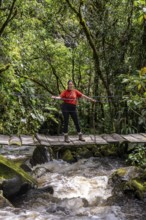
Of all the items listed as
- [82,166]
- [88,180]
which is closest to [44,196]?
[88,180]

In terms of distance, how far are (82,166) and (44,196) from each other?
2.54m

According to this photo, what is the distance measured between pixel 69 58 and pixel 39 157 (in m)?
3.84

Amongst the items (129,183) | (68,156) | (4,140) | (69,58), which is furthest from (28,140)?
(69,58)

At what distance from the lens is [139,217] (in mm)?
4852

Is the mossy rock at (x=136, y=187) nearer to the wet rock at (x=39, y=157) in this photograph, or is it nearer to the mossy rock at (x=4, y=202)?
the mossy rock at (x=4, y=202)

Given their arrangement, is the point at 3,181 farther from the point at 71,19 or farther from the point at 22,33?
the point at 71,19

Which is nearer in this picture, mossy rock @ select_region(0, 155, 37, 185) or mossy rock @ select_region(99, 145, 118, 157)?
mossy rock @ select_region(0, 155, 37, 185)

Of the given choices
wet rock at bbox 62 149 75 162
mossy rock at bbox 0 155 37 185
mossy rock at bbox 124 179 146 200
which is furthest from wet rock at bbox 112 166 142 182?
wet rock at bbox 62 149 75 162

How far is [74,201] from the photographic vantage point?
5.47 m

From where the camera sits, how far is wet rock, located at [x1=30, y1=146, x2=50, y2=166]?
310 inches

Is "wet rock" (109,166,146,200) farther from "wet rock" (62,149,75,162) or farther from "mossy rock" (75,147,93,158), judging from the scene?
"mossy rock" (75,147,93,158)

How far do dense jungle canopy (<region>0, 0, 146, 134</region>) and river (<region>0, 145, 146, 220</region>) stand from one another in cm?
117

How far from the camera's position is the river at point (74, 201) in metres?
4.79

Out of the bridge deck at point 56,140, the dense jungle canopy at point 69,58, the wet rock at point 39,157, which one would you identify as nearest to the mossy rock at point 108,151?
the dense jungle canopy at point 69,58
